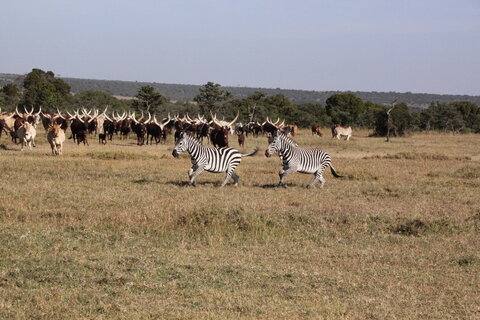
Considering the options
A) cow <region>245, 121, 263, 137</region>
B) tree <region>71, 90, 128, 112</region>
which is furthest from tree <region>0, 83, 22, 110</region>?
cow <region>245, 121, 263, 137</region>

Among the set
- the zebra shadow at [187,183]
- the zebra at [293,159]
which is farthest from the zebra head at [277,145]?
the zebra shadow at [187,183]

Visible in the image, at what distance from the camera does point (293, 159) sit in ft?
56.9

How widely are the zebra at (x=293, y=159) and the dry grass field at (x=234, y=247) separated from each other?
460 mm

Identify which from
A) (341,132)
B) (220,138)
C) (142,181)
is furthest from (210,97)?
(142,181)

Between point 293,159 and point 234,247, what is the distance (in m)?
6.84

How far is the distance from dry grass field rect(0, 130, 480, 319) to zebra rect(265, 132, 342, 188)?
46 cm

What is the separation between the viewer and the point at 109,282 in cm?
843

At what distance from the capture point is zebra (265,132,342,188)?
17281 millimetres

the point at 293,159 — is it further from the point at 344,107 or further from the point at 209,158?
the point at 344,107

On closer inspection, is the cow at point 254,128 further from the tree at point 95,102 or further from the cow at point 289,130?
the tree at point 95,102

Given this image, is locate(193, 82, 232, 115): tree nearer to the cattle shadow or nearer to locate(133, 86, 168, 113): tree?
locate(133, 86, 168, 113): tree

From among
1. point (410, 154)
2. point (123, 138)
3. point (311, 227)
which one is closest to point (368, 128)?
point (123, 138)

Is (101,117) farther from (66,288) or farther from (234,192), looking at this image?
(66,288)

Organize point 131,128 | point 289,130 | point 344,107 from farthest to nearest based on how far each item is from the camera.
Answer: point 344,107
point 289,130
point 131,128
